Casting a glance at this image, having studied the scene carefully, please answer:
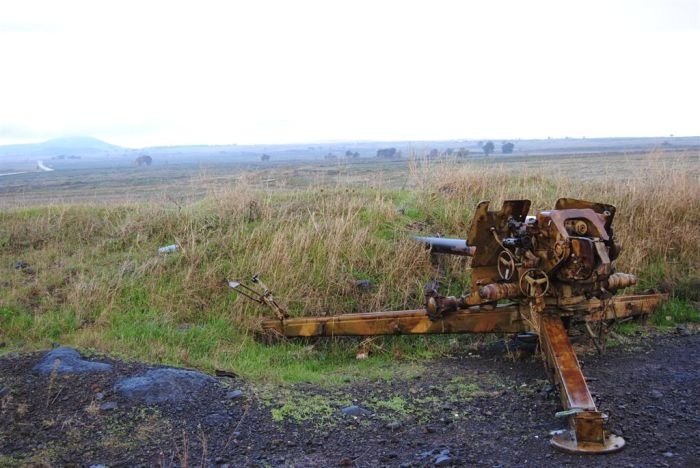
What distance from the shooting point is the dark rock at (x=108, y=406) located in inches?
174

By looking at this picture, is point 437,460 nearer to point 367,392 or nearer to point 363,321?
point 367,392

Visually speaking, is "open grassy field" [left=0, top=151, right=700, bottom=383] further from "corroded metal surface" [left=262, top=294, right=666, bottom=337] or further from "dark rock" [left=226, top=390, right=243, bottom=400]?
"dark rock" [left=226, top=390, right=243, bottom=400]

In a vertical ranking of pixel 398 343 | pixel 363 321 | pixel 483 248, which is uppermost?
pixel 483 248

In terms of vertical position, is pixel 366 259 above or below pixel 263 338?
above

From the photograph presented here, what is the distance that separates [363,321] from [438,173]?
487 centimetres

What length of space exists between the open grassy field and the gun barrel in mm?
167

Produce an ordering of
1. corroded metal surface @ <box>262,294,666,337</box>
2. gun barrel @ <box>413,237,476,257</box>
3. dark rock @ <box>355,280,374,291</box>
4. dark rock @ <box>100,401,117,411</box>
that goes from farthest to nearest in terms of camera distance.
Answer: dark rock @ <box>355,280,374,291</box> < gun barrel @ <box>413,237,476,257</box> < corroded metal surface @ <box>262,294,666,337</box> < dark rock @ <box>100,401,117,411</box>

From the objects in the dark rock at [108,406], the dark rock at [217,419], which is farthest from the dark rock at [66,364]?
the dark rock at [217,419]

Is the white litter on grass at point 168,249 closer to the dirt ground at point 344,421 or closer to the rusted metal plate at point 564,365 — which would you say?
the dirt ground at point 344,421

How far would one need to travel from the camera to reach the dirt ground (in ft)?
12.5

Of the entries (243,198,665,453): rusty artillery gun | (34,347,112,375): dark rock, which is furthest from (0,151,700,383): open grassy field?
(243,198,665,453): rusty artillery gun

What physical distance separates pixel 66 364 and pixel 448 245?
3.45 m

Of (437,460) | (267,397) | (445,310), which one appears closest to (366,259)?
(445,310)

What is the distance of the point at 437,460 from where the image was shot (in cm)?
371
